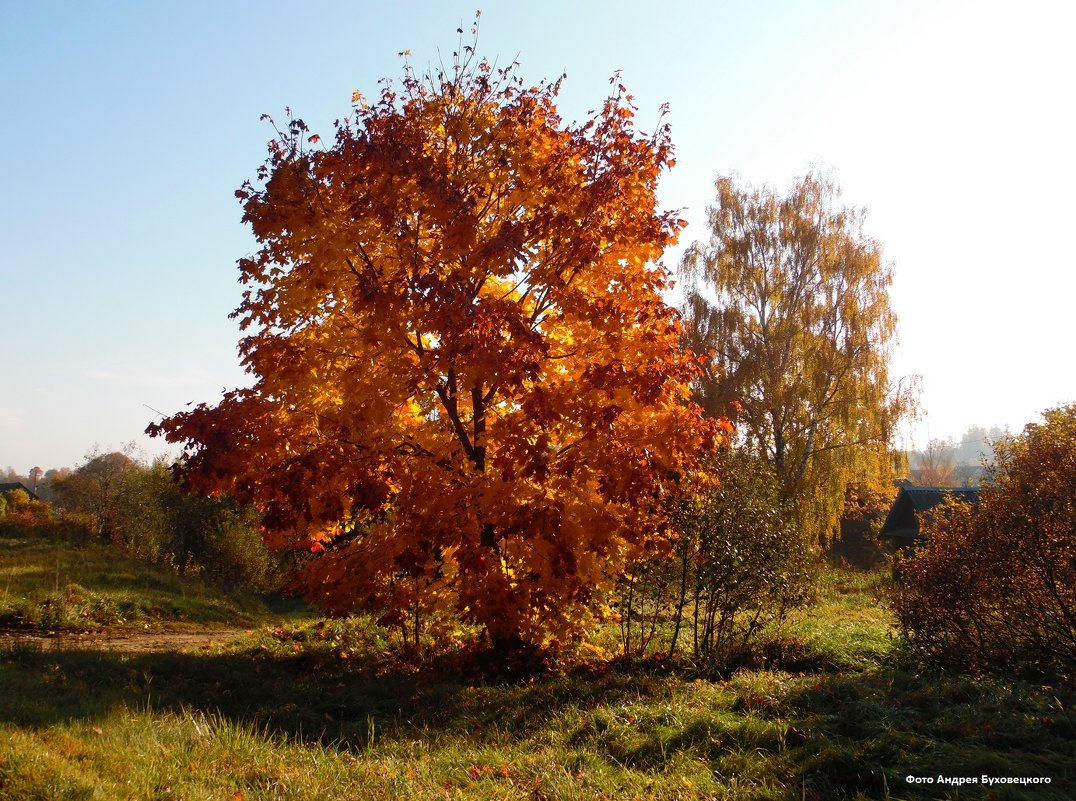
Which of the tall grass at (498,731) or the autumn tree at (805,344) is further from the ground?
the autumn tree at (805,344)

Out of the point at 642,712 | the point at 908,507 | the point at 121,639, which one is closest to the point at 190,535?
the point at 121,639

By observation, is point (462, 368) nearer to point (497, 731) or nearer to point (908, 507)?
point (497, 731)

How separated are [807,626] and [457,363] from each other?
29.0 feet

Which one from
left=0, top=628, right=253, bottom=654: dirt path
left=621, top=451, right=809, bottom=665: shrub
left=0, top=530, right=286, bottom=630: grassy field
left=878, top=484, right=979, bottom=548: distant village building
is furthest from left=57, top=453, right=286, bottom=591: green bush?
left=878, top=484, right=979, bottom=548: distant village building

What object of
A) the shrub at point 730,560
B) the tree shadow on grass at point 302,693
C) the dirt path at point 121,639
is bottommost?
the dirt path at point 121,639

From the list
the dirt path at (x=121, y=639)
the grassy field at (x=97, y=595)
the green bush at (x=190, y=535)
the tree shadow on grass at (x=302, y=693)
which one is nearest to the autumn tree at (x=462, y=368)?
the tree shadow on grass at (x=302, y=693)

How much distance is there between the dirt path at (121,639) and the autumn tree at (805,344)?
1647cm

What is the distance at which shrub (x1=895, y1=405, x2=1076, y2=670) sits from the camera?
7617mm

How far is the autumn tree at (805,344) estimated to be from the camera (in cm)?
2297

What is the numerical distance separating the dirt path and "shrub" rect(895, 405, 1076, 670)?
979 cm

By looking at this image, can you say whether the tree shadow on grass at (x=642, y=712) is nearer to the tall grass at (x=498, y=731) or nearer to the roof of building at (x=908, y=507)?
the tall grass at (x=498, y=731)

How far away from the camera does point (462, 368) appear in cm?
736

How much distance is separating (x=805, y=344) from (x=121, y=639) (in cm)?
2068

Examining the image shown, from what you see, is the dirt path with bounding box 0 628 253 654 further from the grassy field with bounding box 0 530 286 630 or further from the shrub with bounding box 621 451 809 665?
the shrub with bounding box 621 451 809 665
